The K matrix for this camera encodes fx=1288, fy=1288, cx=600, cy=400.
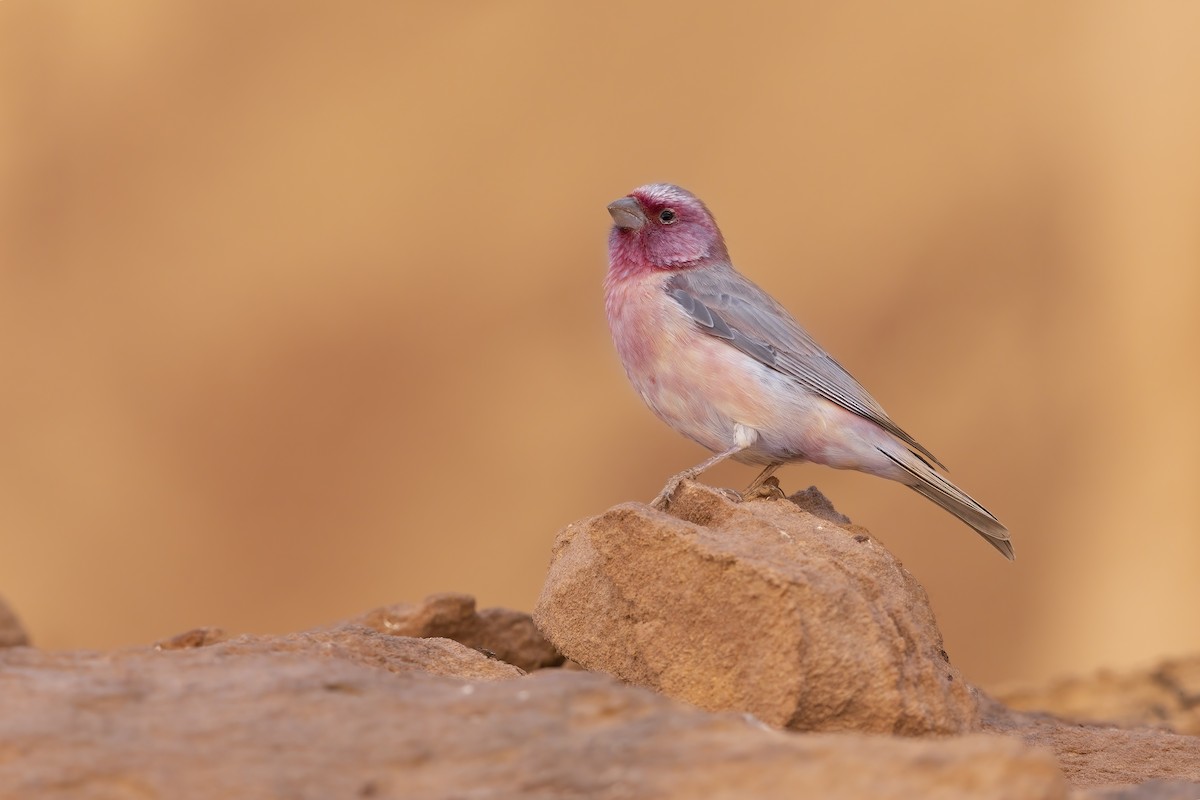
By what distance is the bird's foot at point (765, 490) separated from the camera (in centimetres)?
504

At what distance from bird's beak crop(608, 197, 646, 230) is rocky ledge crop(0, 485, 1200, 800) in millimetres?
1727

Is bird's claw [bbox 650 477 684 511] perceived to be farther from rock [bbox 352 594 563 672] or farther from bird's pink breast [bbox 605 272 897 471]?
rock [bbox 352 594 563 672]

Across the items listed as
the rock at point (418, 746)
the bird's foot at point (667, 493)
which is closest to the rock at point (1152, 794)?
the rock at point (418, 746)

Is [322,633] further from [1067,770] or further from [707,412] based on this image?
[1067,770]

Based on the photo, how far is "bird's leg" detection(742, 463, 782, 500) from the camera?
201 inches

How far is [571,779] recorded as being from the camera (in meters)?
2.54

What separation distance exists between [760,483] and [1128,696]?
119 inches

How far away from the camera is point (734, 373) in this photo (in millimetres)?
5371

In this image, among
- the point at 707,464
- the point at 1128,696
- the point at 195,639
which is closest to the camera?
the point at 195,639

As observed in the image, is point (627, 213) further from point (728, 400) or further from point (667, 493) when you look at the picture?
point (667, 493)

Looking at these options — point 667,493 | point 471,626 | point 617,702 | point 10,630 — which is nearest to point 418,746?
point 617,702

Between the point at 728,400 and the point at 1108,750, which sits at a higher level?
the point at 728,400

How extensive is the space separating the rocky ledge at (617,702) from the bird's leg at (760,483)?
1.99 feet

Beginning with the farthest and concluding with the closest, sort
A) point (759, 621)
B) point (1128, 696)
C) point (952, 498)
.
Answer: point (1128, 696), point (952, 498), point (759, 621)
